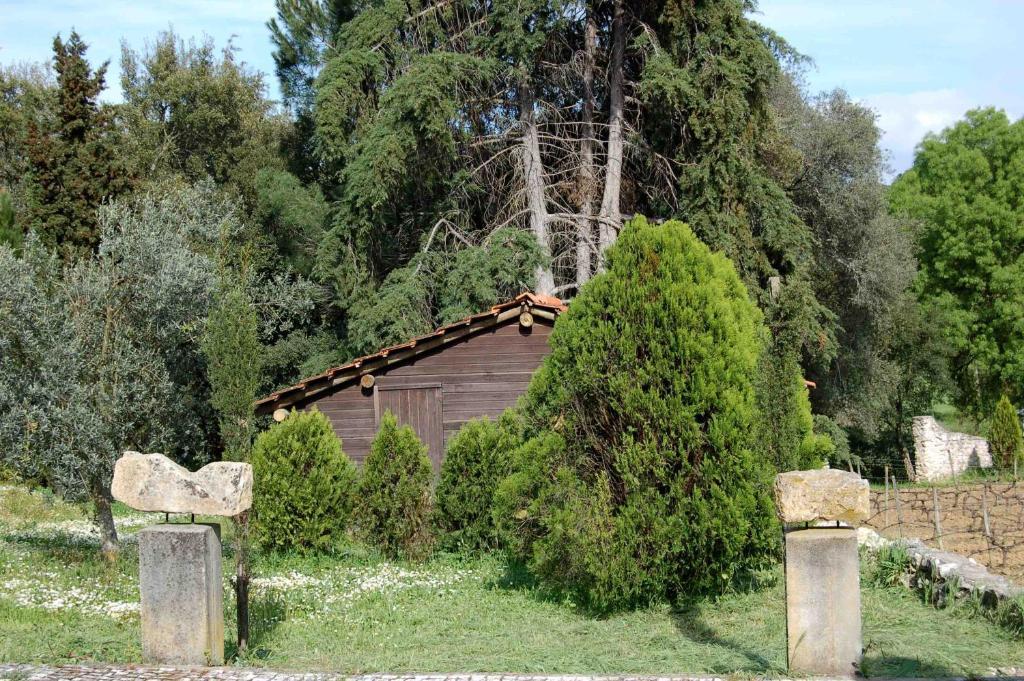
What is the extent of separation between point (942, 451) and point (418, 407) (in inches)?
863

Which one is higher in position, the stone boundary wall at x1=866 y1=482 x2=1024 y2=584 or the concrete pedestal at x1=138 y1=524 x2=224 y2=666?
the concrete pedestal at x1=138 y1=524 x2=224 y2=666

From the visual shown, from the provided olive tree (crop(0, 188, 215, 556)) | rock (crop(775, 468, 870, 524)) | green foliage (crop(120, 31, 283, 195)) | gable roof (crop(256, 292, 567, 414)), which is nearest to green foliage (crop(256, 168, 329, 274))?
green foliage (crop(120, 31, 283, 195))

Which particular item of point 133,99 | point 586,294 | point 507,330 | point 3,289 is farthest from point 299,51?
point 586,294

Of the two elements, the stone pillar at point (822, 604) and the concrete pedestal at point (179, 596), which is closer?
the stone pillar at point (822, 604)

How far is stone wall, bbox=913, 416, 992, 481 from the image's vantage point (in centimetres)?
3281

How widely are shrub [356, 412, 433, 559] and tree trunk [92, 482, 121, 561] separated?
128 inches

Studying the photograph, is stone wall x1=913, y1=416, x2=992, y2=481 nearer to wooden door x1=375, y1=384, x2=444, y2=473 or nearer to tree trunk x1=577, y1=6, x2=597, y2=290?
tree trunk x1=577, y1=6, x2=597, y2=290

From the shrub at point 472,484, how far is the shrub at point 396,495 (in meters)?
0.27

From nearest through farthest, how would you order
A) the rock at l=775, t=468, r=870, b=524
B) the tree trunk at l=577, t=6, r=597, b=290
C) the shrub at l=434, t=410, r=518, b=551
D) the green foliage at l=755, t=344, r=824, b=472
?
the rock at l=775, t=468, r=870, b=524 < the green foliage at l=755, t=344, r=824, b=472 < the shrub at l=434, t=410, r=518, b=551 < the tree trunk at l=577, t=6, r=597, b=290

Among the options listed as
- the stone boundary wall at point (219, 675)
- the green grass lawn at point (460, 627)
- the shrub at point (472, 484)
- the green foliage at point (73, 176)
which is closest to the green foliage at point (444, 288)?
the green foliage at point (73, 176)

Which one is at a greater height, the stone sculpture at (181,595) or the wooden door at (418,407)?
the wooden door at (418,407)

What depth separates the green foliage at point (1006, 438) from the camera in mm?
30219

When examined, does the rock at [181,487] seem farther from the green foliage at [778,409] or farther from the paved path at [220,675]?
the green foliage at [778,409]

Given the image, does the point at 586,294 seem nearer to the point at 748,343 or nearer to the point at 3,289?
the point at 748,343
